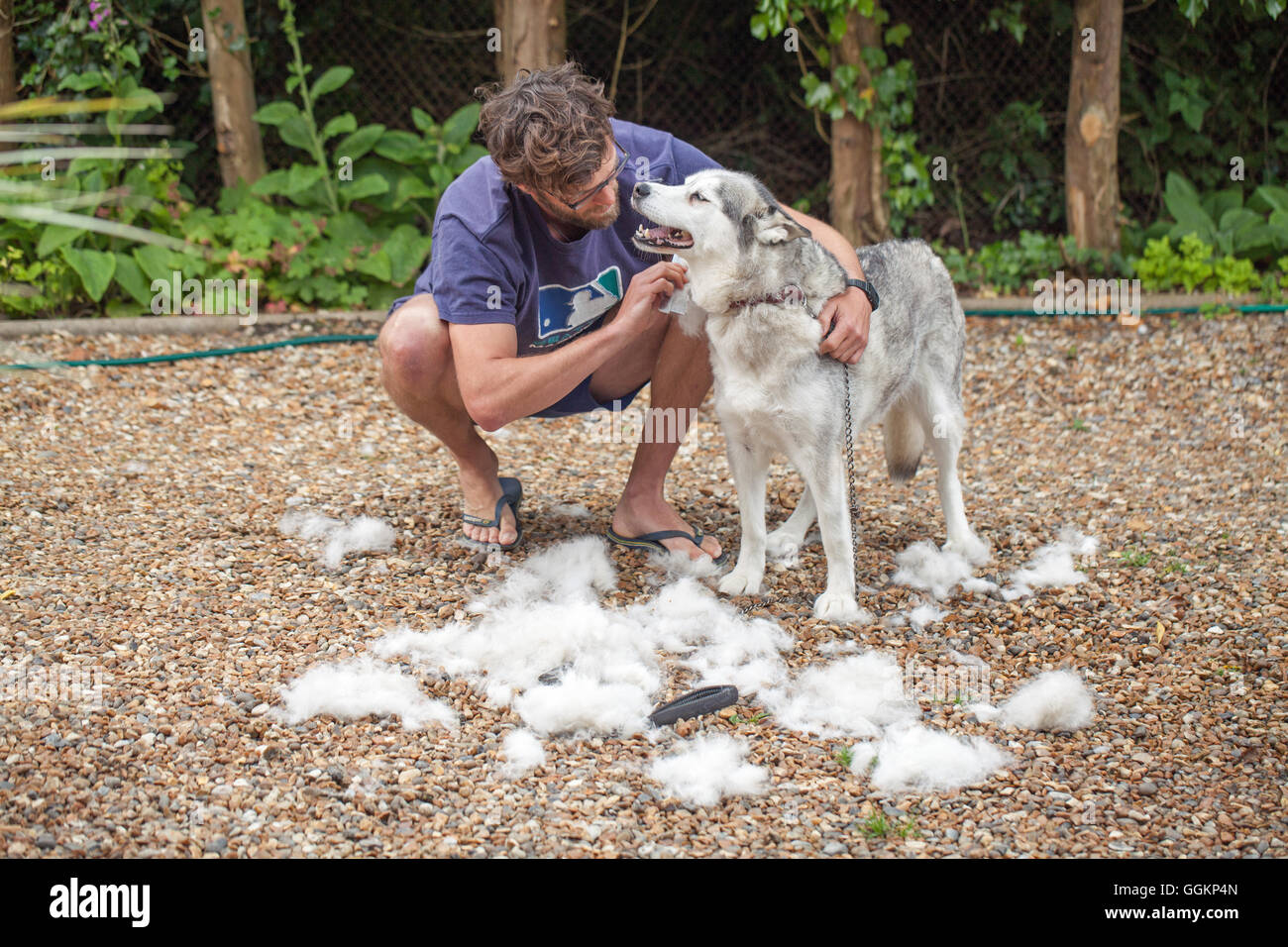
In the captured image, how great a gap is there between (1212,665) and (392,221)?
488cm

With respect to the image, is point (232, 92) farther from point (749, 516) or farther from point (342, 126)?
point (749, 516)

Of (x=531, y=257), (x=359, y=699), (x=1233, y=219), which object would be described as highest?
(x=1233, y=219)

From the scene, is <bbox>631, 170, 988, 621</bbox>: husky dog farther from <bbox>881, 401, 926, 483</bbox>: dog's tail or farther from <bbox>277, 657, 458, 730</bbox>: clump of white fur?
<bbox>277, 657, 458, 730</bbox>: clump of white fur

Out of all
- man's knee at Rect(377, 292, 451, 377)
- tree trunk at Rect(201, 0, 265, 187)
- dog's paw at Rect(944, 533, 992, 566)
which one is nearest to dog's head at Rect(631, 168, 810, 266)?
man's knee at Rect(377, 292, 451, 377)

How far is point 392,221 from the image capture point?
20.7 feet

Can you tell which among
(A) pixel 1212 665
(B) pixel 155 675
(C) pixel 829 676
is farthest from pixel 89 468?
(A) pixel 1212 665

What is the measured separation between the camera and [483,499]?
3.68m

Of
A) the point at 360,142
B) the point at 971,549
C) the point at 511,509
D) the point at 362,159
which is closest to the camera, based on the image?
the point at 971,549

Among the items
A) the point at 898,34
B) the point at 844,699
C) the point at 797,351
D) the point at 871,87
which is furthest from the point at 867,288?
the point at 898,34

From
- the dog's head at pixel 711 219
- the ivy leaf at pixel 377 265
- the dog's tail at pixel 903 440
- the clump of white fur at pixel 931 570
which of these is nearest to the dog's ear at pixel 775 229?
the dog's head at pixel 711 219

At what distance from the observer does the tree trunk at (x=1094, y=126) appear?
6.13 m

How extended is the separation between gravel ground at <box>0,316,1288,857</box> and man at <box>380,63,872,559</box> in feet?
0.99

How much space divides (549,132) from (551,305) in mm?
620

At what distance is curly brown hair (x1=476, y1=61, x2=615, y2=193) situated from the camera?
289cm
